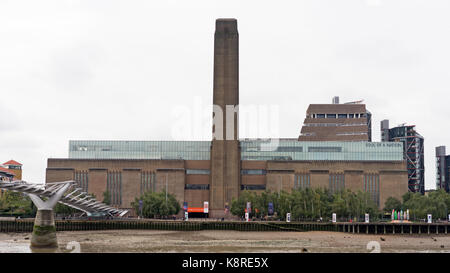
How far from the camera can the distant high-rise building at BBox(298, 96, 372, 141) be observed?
559 feet

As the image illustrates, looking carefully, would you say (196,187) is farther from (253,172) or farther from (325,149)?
(325,149)

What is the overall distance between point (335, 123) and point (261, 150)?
1257 inches

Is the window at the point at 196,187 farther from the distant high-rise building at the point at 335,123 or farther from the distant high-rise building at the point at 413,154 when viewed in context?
the distant high-rise building at the point at 413,154

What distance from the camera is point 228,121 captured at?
481 feet

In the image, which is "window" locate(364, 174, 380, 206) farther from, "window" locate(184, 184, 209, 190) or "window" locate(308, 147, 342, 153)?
Result: "window" locate(184, 184, 209, 190)

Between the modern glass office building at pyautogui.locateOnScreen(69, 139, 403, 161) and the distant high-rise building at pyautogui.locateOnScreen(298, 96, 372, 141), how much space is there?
1542 cm

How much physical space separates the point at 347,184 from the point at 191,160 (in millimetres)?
43690

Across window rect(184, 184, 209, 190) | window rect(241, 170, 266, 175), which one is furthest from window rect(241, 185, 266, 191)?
window rect(184, 184, 209, 190)

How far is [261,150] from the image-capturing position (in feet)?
503

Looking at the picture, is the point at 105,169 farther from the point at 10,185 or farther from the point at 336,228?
the point at 10,185

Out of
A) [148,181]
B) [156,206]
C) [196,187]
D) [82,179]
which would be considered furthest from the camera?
[82,179]

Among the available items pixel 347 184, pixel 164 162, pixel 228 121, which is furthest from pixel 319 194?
pixel 164 162

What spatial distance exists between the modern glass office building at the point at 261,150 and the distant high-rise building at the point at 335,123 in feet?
50.6

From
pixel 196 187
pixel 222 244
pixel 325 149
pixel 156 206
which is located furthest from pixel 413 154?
pixel 222 244
